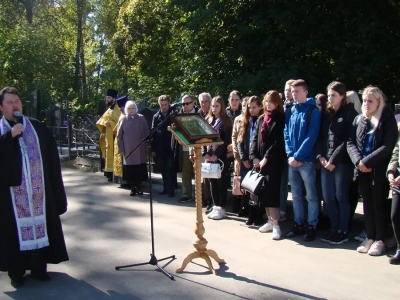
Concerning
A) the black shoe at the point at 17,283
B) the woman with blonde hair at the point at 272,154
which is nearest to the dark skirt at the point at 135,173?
the woman with blonde hair at the point at 272,154

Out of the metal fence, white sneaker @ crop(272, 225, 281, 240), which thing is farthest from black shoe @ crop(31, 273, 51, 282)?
the metal fence

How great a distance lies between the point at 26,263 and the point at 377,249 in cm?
382

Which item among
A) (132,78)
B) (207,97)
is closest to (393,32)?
(207,97)

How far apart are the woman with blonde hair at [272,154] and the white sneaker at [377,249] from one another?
1.21 metres

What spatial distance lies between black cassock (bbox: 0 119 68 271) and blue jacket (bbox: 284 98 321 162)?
290 cm

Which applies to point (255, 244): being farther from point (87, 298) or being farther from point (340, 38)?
point (340, 38)

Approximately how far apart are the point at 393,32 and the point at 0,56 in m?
18.3

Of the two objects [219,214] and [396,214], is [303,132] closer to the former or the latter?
[396,214]

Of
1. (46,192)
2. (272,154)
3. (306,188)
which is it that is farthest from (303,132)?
(46,192)

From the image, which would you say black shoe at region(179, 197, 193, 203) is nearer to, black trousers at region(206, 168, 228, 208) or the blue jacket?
black trousers at region(206, 168, 228, 208)

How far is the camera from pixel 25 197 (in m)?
5.01

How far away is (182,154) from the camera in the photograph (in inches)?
362

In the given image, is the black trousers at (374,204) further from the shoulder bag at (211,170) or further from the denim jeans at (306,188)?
the shoulder bag at (211,170)

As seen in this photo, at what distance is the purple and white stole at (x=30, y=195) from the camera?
16.3ft
